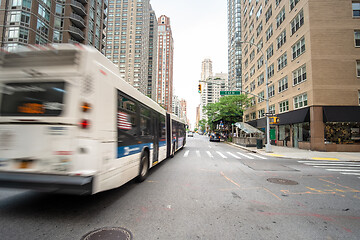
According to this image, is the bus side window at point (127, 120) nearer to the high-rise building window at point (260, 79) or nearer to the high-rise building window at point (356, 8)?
the high-rise building window at point (356, 8)

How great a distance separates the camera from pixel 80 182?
3027mm

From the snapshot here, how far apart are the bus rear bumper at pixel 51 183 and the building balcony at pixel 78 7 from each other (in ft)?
149

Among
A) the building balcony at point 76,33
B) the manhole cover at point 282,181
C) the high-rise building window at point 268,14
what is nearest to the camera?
the manhole cover at point 282,181

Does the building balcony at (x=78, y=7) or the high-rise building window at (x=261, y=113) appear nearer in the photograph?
the high-rise building window at (x=261, y=113)

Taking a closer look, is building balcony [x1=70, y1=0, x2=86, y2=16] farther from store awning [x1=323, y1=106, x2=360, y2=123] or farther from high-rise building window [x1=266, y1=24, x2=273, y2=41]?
store awning [x1=323, y1=106, x2=360, y2=123]

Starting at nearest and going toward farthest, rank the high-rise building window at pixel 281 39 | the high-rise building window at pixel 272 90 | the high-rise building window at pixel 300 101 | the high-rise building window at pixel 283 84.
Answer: the high-rise building window at pixel 300 101, the high-rise building window at pixel 283 84, the high-rise building window at pixel 281 39, the high-rise building window at pixel 272 90

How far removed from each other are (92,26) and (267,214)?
5119 centimetres

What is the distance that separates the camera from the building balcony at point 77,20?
3541 centimetres

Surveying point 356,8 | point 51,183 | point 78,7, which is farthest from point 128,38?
point 51,183

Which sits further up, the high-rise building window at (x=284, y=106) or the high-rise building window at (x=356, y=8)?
the high-rise building window at (x=356, y=8)

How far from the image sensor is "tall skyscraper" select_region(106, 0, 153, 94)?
290 feet

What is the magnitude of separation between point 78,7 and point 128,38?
5742 cm

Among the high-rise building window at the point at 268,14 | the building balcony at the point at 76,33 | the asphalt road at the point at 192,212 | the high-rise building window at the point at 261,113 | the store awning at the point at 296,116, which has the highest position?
the building balcony at the point at 76,33

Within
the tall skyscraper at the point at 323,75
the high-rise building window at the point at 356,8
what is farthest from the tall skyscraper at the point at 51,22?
the high-rise building window at the point at 356,8
